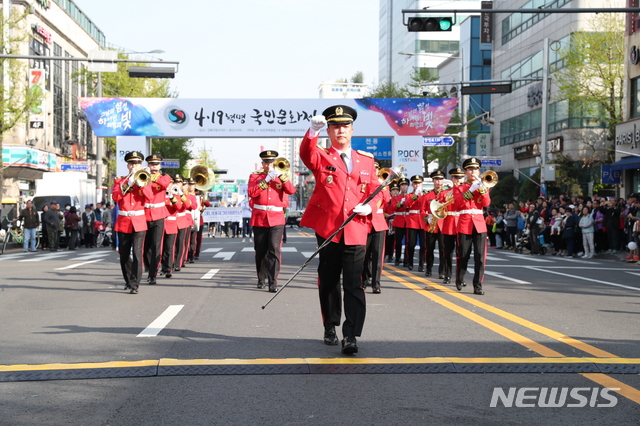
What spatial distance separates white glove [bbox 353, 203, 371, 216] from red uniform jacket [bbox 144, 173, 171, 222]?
5.81 meters

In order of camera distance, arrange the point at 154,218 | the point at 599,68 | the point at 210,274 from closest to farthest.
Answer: the point at 154,218 < the point at 210,274 < the point at 599,68

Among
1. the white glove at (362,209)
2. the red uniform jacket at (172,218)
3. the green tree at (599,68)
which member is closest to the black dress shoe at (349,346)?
the white glove at (362,209)

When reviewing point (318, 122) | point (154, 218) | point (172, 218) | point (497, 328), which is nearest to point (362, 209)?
point (318, 122)

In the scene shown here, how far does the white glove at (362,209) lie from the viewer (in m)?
6.34

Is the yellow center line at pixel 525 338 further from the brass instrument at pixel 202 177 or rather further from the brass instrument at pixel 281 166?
the brass instrument at pixel 202 177

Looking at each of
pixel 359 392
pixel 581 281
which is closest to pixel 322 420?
pixel 359 392

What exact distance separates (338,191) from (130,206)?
5453 millimetres

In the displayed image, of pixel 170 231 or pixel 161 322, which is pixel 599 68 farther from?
pixel 161 322

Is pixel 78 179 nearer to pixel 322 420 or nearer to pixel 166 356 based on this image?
pixel 166 356

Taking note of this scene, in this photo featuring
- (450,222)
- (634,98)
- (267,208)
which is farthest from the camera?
(634,98)

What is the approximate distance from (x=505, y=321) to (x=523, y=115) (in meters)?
45.5

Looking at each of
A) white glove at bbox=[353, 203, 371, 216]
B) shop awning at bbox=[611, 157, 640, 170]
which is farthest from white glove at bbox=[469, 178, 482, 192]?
shop awning at bbox=[611, 157, 640, 170]

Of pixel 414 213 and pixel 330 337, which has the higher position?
pixel 414 213

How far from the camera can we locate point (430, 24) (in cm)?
1591
